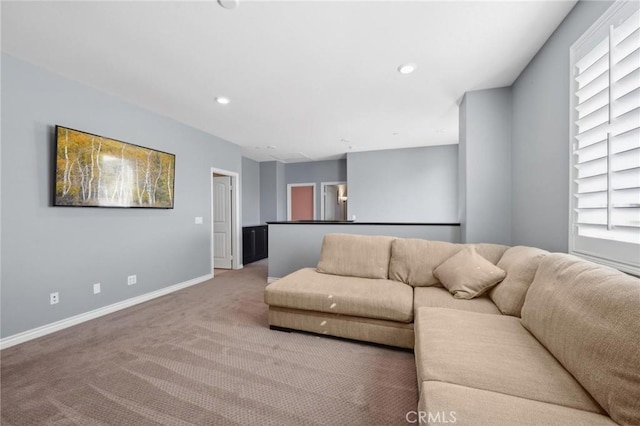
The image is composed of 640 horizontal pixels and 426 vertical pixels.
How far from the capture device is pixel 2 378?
1787 mm

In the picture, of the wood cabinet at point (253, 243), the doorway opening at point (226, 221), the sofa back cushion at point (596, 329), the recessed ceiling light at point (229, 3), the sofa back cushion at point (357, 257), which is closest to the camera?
the sofa back cushion at point (596, 329)

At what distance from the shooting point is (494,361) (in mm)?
1214

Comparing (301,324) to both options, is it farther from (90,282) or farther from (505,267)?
(90,282)

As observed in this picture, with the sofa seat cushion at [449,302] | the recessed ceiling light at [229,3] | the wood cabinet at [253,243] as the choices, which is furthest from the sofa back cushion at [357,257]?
the wood cabinet at [253,243]

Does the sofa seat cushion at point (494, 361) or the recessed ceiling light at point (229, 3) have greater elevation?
the recessed ceiling light at point (229, 3)

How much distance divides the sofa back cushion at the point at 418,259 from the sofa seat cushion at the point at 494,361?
2.72ft

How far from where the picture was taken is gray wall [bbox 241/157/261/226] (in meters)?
6.46

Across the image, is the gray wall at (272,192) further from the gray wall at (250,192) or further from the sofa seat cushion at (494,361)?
the sofa seat cushion at (494,361)

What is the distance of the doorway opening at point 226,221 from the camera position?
533cm

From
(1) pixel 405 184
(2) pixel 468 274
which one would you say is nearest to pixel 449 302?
(2) pixel 468 274

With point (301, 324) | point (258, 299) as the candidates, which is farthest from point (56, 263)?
point (301, 324)

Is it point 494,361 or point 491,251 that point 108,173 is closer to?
point 494,361

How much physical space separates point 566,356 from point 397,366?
1.08 metres

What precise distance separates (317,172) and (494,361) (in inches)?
242
